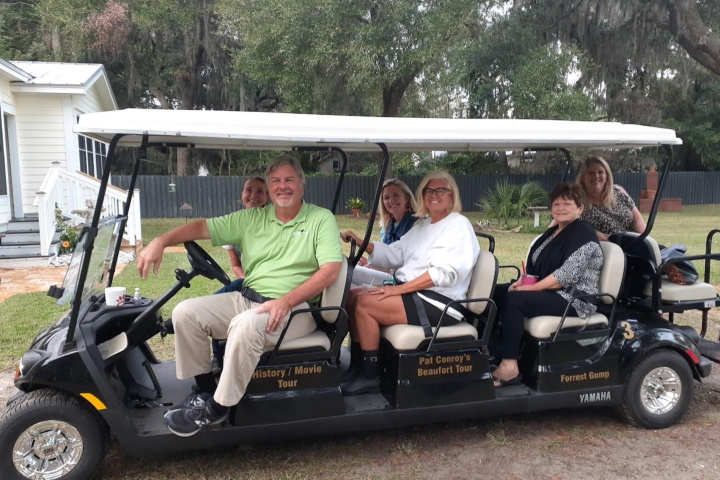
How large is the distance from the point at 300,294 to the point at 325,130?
83 centimetres

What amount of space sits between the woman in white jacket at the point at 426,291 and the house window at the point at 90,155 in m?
10.6

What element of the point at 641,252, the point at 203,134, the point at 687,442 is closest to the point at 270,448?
the point at 203,134

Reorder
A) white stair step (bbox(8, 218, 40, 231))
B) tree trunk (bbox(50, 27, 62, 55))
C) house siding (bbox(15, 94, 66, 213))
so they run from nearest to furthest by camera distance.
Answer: white stair step (bbox(8, 218, 40, 231)) < house siding (bbox(15, 94, 66, 213)) < tree trunk (bbox(50, 27, 62, 55))

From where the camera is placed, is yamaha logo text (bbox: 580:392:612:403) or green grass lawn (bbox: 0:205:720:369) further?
green grass lawn (bbox: 0:205:720:369)

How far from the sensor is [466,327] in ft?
10.1

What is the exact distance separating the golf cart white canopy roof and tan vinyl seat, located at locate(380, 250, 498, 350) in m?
0.72

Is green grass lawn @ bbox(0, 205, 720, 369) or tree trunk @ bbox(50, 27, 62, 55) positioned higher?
tree trunk @ bbox(50, 27, 62, 55)

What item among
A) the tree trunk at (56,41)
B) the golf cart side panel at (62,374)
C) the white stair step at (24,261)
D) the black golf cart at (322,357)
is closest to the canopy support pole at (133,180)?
the black golf cart at (322,357)

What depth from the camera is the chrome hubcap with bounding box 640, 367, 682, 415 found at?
3.34 m

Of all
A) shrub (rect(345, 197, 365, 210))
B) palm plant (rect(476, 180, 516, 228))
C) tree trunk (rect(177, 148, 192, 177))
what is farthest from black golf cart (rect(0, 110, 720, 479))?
tree trunk (rect(177, 148, 192, 177))

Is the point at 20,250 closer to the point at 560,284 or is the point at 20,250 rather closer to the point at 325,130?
the point at 325,130

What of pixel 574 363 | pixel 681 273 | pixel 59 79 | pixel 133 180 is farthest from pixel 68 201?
pixel 681 273

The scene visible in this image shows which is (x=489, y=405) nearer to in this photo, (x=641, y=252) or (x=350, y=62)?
(x=641, y=252)

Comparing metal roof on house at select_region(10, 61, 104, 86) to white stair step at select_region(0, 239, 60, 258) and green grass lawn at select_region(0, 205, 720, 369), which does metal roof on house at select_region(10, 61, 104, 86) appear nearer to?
white stair step at select_region(0, 239, 60, 258)
